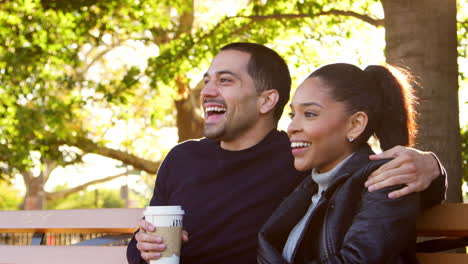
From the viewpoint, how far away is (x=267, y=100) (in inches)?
153

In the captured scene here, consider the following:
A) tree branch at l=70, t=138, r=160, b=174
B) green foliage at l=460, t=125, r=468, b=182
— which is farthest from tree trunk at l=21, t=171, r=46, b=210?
green foliage at l=460, t=125, r=468, b=182

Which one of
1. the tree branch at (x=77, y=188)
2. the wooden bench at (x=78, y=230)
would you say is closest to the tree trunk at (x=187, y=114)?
the wooden bench at (x=78, y=230)

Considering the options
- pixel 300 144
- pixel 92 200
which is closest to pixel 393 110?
pixel 300 144

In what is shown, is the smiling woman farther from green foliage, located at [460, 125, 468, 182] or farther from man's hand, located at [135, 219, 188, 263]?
green foliage, located at [460, 125, 468, 182]

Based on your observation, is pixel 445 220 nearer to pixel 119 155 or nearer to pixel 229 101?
pixel 229 101

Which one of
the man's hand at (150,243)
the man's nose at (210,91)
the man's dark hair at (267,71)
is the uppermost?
the man's dark hair at (267,71)

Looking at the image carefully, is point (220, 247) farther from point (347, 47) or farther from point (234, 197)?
point (347, 47)

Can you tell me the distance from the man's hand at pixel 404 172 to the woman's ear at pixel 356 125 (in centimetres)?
18

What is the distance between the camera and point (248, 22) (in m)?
10.2

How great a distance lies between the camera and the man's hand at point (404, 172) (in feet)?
8.63

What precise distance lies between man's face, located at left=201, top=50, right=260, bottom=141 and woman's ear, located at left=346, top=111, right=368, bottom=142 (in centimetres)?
92

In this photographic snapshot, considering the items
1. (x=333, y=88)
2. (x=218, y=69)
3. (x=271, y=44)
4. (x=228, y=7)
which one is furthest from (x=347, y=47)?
(x=333, y=88)

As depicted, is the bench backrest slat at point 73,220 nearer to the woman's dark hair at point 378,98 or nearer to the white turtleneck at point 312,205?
the white turtleneck at point 312,205

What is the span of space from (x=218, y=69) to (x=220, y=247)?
93cm
